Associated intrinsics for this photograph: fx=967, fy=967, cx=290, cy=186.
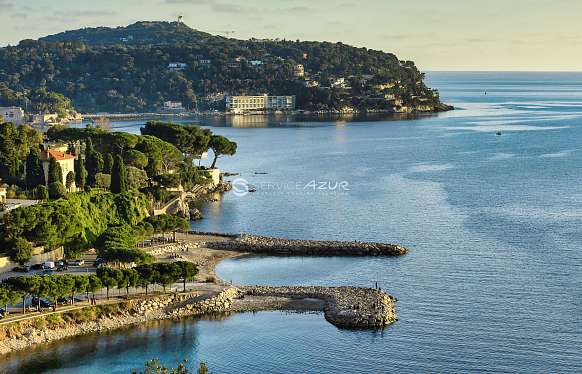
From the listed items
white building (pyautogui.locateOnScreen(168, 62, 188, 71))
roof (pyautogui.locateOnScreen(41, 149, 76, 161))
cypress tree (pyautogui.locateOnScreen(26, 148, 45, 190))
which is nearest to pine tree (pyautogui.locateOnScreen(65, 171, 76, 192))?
roof (pyautogui.locateOnScreen(41, 149, 76, 161))

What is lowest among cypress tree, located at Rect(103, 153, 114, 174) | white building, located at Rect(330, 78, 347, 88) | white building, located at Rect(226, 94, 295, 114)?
white building, located at Rect(226, 94, 295, 114)

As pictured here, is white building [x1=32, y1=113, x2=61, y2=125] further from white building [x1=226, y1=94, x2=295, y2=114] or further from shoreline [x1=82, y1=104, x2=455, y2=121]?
white building [x1=226, y1=94, x2=295, y2=114]

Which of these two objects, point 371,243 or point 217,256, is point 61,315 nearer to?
point 217,256

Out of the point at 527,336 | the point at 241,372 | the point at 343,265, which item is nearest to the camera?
the point at 241,372

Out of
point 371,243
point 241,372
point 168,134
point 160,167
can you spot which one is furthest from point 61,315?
point 168,134

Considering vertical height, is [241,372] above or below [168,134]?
below
